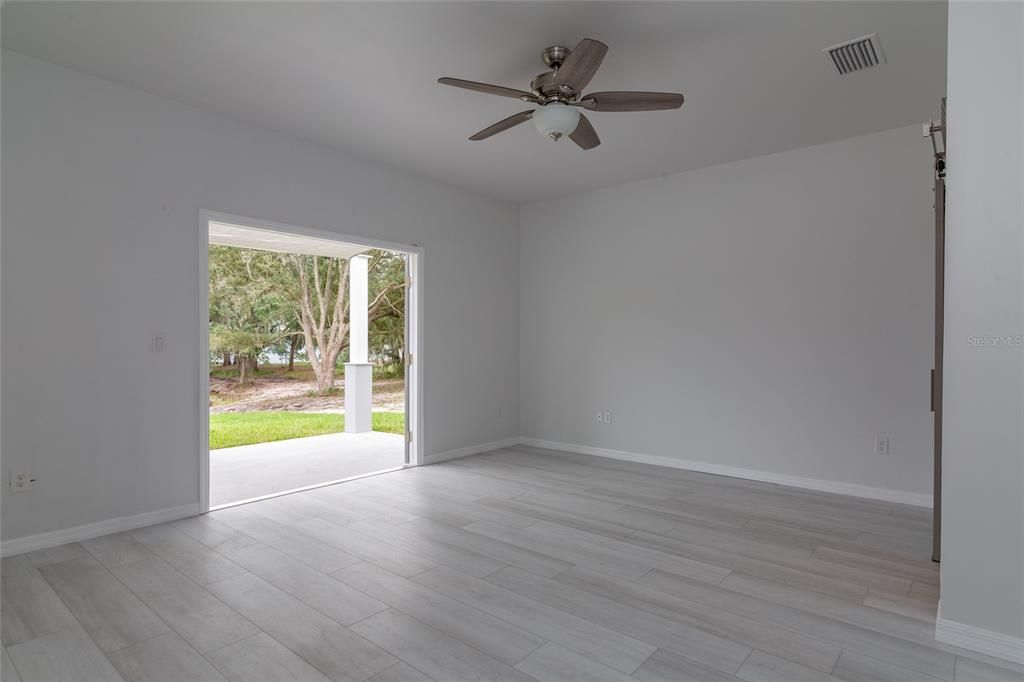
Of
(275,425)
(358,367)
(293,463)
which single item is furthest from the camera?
(275,425)

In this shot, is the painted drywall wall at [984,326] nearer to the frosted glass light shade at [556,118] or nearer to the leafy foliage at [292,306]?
the frosted glass light shade at [556,118]

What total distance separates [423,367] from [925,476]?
407cm

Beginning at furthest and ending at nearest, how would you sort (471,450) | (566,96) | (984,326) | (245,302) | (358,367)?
(245,302), (358,367), (471,450), (566,96), (984,326)

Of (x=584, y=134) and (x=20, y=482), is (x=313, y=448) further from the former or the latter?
(x=584, y=134)

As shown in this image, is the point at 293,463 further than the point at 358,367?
No

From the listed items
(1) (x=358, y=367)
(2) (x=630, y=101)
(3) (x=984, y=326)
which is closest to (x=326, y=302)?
(1) (x=358, y=367)

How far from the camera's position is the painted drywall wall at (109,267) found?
118 inches

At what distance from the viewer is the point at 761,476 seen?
15.1 feet

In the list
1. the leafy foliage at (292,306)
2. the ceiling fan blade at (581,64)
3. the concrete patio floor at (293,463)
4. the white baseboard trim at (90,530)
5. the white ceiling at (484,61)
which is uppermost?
the white ceiling at (484,61)

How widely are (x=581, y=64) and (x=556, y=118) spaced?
1.59 feet

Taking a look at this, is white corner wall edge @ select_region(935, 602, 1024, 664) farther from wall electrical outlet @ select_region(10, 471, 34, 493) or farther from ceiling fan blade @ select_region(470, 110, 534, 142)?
wall electrical outlet @ select_region(10, 471, 34, 493)

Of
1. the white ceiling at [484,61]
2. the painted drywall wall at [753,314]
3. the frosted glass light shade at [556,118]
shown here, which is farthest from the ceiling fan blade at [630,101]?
the painted drywall wall at [753,314]

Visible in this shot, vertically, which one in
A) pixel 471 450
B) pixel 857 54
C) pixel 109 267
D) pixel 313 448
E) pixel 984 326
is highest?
pixel 857 54

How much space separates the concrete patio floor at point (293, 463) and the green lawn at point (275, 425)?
3.88 ft
